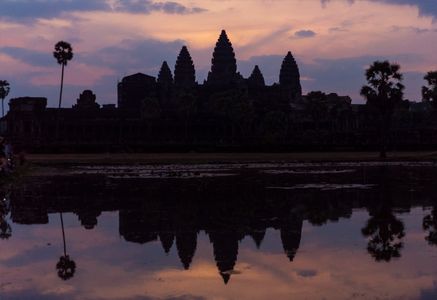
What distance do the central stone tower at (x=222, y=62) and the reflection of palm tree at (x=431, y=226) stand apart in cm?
14806

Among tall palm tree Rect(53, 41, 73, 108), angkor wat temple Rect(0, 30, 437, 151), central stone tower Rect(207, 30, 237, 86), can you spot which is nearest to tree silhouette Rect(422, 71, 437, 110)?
angkor wat temple Rect(0, 30, 437, 151)

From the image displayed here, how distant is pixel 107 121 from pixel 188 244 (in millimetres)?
100538

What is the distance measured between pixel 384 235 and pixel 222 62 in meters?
154

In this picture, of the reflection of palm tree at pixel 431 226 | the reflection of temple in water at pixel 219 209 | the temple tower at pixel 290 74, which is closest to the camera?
the reflection of palm tree at pixel 431 226

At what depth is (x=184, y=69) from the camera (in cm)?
16325

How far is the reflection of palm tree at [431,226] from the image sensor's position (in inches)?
520

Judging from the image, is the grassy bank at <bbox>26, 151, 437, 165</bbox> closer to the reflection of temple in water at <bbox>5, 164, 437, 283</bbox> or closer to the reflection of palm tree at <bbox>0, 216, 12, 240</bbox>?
the reflection of temple in water at <bbox>5, 164, 437, 283</bbox>

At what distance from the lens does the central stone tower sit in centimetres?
16450

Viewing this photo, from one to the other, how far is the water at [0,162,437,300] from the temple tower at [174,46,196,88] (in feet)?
456

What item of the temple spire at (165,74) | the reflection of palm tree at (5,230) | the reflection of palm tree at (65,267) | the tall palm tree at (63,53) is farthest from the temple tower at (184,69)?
the reflection of palm tree at (65,267)

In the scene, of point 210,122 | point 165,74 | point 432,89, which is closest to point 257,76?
point 165,74

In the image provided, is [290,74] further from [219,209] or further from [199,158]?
[219,209]

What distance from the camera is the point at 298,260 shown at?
11359 millimetres

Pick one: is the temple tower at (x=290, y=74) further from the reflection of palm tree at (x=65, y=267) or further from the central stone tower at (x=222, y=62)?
the reflection of palm tree at (x=65, y=267)
